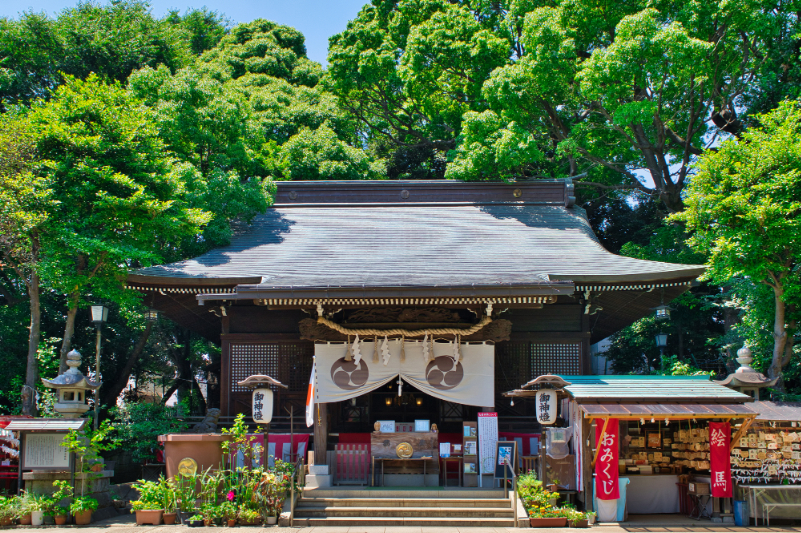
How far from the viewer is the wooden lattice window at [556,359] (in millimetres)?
12281

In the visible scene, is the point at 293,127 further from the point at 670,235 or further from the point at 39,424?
the point at 39,424

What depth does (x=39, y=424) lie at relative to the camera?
956 cm

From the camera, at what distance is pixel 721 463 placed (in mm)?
9328

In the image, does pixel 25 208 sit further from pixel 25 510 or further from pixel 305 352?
pixel 305 352

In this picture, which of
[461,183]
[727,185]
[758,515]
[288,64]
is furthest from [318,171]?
[758,515]

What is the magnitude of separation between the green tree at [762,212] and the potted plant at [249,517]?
979 cm

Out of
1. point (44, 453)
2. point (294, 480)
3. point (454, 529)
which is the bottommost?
point (454, 529)

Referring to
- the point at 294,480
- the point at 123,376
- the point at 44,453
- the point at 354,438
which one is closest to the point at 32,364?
the point at 44,453

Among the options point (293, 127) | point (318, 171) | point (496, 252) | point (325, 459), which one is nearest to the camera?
point (325, 459)

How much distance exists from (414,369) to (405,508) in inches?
101

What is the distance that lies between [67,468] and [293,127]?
16364mm

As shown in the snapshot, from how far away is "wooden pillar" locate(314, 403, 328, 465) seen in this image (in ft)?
34.9

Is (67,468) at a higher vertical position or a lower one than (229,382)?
lower

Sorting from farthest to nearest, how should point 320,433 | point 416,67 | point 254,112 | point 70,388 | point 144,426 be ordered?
1. point 254,112
2. point 416,67
3. point 144,426
4. point 320,433
5. point 70,388
